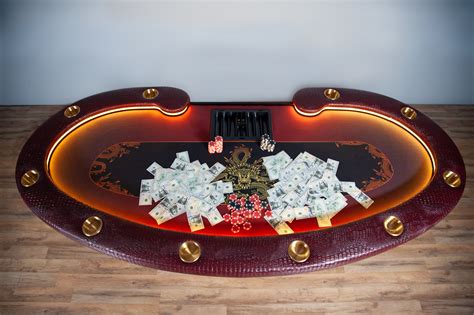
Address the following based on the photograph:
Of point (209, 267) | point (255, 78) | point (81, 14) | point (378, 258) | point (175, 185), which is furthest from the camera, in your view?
point (255, 78)

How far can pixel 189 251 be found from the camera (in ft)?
6.93

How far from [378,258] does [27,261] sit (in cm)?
266

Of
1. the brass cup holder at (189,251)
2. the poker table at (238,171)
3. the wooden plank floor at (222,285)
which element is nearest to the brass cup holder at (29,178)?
the poker table at (238,171)

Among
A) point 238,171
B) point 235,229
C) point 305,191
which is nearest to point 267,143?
point 238,171

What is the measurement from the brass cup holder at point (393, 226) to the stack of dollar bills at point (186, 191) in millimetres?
907

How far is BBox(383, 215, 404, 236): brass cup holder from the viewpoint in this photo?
2.21 m

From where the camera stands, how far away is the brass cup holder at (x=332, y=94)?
2.96 meters

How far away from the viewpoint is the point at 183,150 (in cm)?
269

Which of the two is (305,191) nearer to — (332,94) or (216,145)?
(216,145)

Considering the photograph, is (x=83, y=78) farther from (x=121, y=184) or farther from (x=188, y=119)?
(x=121, y=184)

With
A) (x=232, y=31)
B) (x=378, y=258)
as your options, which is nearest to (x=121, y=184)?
(x=232, y=31)

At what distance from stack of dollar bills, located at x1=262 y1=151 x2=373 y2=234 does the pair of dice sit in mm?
61

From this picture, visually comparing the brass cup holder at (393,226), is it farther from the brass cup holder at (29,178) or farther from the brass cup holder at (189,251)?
the brass cup holder at (29,178)

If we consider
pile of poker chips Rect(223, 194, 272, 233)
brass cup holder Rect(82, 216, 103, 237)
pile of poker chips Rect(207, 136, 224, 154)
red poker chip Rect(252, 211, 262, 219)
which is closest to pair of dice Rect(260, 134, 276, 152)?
pile of poker chips Rect(207, 136, 224, 154)
